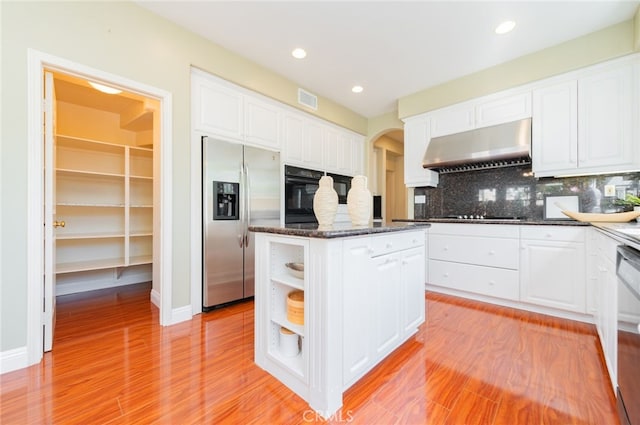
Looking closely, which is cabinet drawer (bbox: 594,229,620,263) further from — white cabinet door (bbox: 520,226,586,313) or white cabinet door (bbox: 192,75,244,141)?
white cabinet door (bbox: 192,75,244,141)

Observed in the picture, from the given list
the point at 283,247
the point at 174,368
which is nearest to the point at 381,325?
the point at 283,247

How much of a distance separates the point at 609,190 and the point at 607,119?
74 centimetres

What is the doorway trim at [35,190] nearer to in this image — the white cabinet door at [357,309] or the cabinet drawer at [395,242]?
the white cabinet door at [357,309]

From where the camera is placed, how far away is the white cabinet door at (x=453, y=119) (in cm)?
342

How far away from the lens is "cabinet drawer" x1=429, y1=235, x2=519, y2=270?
110 inches

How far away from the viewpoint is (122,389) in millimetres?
1500

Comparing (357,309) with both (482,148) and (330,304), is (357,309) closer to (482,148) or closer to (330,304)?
(330,304)

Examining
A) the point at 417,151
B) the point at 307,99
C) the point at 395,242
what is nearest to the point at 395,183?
the point at 417,151

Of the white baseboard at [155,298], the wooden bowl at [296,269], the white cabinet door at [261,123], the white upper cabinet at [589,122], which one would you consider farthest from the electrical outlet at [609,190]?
the white baseboard at [155,298]

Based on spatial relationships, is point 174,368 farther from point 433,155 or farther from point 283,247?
point 433,155

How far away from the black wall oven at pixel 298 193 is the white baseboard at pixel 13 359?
243 centimetres

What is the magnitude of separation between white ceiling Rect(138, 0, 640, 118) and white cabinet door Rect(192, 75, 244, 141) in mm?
464

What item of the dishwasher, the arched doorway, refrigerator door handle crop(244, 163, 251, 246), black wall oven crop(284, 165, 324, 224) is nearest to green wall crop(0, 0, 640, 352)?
refrigerator door handle crop(244, 163, 251, 246)

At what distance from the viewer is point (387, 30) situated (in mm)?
2566
